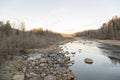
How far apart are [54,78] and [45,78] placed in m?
0.67

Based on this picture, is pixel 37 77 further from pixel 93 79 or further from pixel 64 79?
pixel 93 79

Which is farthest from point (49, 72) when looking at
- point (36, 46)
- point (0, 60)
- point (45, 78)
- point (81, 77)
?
point (36, 46)

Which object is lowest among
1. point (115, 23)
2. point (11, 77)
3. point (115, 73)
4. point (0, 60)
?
point (115, 73)

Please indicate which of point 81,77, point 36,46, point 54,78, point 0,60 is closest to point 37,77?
point 54,78

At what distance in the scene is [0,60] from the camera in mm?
13578

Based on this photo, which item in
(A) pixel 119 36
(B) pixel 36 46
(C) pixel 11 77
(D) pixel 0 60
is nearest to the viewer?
(C) pixel 11 77

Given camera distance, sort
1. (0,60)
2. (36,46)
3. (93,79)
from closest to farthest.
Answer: (93,79) → (0,60) → (36,46)

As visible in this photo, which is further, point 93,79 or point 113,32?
point 113,32

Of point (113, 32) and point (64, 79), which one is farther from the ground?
point (113, 32)

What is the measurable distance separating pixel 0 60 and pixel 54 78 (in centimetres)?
589

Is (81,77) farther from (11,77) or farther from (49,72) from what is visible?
(11,77)

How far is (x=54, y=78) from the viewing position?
35.7ft

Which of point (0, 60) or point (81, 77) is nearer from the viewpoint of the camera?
point (81, 77)

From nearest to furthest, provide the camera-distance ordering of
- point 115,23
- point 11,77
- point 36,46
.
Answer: point 11,77 → point 36,46 → point 115,23
